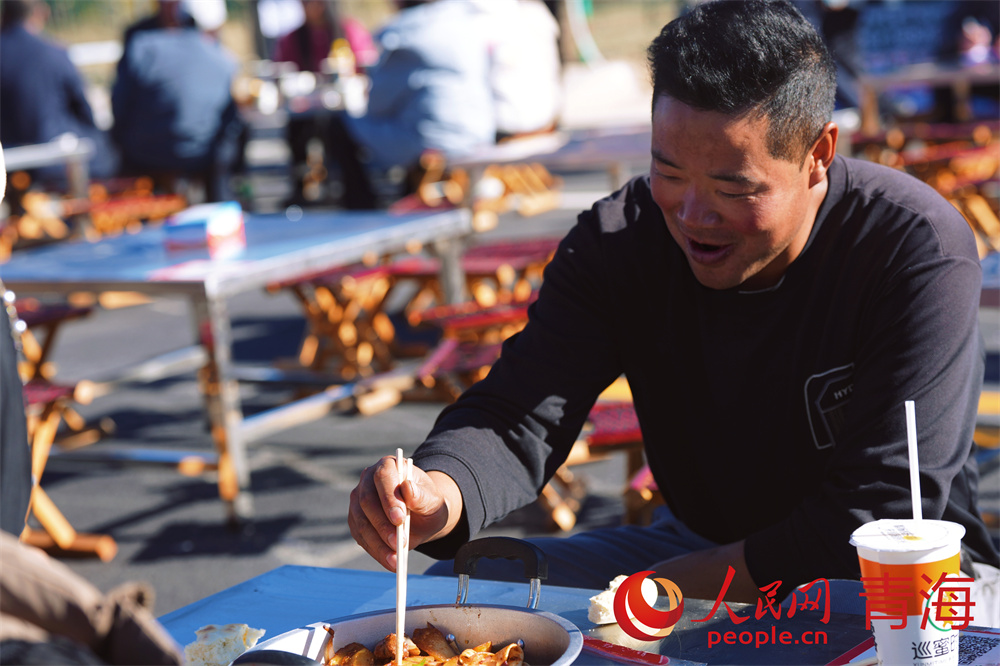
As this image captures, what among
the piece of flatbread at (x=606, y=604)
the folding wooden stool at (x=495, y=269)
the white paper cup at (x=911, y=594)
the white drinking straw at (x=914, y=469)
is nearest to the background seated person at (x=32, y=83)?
the folding wooden stool at (x=495, y=269)

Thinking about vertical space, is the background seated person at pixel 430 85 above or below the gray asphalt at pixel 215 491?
above

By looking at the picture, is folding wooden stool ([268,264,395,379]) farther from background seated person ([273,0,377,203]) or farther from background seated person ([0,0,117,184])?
background seated person ([273,0,377,203])

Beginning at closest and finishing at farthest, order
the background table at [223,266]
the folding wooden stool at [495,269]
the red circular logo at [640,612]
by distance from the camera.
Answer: the red circular logo at [640,612], the background table at [223,266], the folding wooden stool at [495,269]

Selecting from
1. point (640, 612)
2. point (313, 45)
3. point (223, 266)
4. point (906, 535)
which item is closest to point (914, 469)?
point (906, 535)

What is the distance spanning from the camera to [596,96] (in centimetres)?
1284

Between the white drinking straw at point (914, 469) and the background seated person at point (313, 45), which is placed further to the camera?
the background seated person at point (313, 45)

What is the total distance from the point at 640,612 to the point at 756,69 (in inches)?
32.3

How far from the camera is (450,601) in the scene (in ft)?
5.31

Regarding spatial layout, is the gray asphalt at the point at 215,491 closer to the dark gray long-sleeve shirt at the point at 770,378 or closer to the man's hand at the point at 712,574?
the dark gray long-sleeve shirt at the point at 770,378

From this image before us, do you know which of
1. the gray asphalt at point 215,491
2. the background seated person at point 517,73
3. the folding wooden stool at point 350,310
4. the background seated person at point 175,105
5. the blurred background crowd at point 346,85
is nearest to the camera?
the gray asphalt at point 215,491

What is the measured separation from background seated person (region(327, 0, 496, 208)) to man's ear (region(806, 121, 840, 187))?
19.3 feet

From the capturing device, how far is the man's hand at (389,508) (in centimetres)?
164

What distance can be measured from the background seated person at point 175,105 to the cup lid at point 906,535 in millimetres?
8700

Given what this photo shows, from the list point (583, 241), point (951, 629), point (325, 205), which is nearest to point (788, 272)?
point (583, 241)
